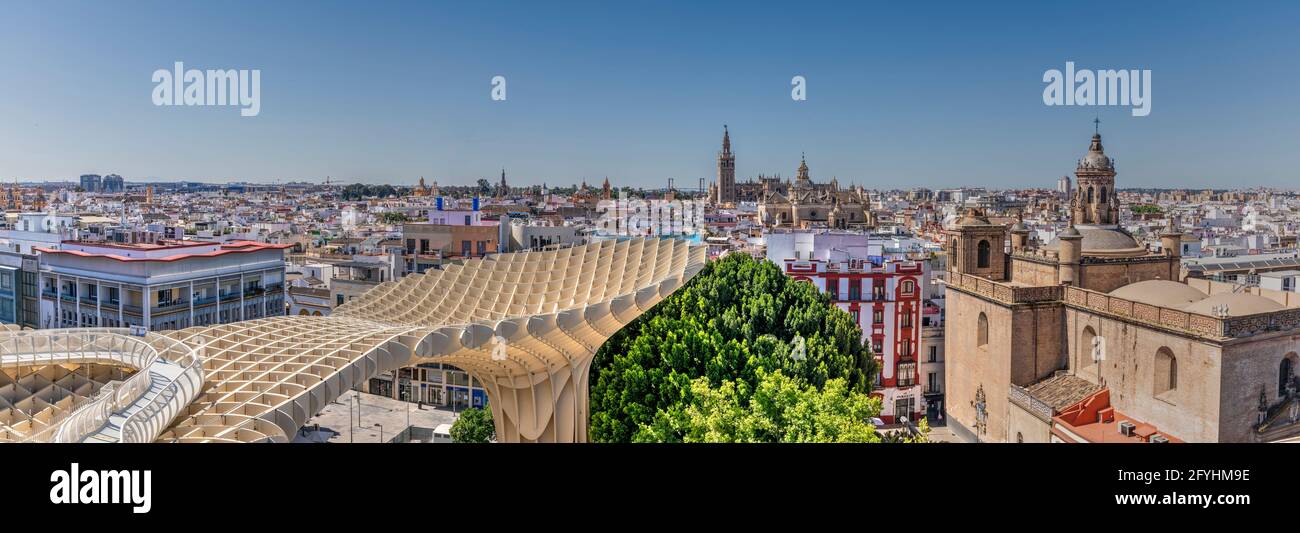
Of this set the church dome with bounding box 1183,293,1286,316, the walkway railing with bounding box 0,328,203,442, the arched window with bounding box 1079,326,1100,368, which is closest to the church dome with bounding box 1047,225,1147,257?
the arched window with bounding box 1079,326,1100,368

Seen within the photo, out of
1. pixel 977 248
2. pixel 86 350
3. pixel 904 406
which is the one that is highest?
pixel 977 248

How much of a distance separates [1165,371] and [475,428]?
9.51 metres

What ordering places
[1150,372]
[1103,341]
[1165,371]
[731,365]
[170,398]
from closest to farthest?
[170,398]
[731,365]
[1165,371]
[1150,372]
[1103,341]

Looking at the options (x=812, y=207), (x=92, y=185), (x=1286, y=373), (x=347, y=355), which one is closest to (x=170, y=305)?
(x=92, y=185)

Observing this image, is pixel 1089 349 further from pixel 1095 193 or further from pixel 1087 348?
pixel 1095 193

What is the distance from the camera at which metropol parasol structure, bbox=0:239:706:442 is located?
6.12m

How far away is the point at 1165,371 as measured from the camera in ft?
38.0

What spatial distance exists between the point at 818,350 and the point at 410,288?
213 inches

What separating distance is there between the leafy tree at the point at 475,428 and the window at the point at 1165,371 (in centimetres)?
912

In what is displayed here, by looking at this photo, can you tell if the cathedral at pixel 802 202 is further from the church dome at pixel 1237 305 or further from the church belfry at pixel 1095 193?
the church dome at pixel 1237 305
